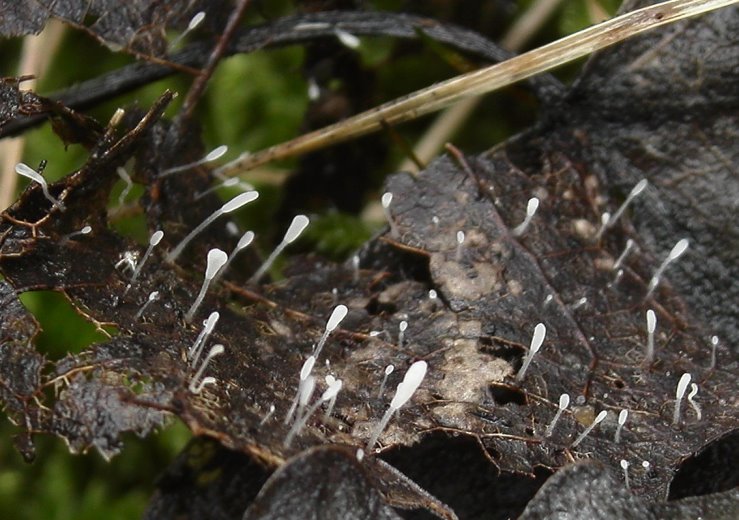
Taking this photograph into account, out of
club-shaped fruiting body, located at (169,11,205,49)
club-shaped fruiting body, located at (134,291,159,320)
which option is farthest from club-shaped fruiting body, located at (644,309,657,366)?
club-shaped fruiting body, located at (169,11,205,49)

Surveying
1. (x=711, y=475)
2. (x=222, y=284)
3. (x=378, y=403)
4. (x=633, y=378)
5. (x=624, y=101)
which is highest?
(x=624, y=101)

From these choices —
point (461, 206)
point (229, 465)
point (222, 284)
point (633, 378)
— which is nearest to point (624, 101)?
point (461, 206)

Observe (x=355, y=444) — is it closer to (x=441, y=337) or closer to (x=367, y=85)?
(x=441, y=337)

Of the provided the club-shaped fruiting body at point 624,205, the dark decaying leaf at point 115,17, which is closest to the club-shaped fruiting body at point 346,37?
the dark decaying leaf at point 115,17

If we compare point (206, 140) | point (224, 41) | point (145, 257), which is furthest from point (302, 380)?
point (206, 140)

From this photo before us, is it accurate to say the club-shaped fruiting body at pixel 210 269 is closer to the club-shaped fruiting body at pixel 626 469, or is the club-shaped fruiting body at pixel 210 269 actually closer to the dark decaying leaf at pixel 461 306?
the dark decaying leaf at pixel 461 306
